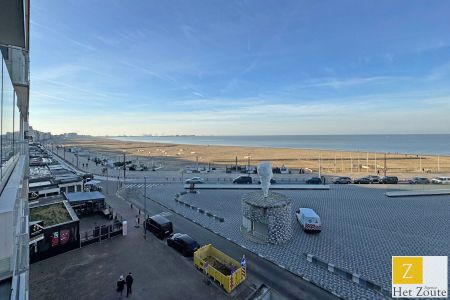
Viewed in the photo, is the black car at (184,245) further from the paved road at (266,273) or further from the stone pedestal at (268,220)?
the stone pedestal at (268,220)

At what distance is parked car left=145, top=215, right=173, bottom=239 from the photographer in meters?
18.1

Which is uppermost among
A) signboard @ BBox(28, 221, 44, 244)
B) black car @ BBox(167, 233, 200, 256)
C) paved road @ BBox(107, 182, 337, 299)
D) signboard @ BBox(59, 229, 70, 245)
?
signboard @ BBox(28, 221, 44, 244)

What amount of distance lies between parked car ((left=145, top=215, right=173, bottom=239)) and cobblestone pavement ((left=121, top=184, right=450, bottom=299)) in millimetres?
3804

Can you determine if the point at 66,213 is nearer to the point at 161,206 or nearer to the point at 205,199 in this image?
the point at 161,206

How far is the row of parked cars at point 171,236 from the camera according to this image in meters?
15.7

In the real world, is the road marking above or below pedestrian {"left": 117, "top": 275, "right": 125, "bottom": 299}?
above

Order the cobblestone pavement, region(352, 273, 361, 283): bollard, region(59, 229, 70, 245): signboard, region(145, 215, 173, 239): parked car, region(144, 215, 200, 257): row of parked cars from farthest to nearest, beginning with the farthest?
1. region(145, 215, 173, 239): parked car
2. region(144, 215, 200, 257): row of parked cars
3. region(59, 229, 70, 245): signboard
4. the cobblestone pavement
5. region(352, 273, 361, 283): bollard

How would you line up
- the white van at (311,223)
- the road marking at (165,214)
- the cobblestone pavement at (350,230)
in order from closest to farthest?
the cobblestone pavement at (350,230) < the white van at (311,223) < the road marking at (165,214)

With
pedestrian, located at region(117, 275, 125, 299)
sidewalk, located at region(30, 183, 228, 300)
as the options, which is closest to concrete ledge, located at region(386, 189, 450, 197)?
sidewalk, located at region(30, 183, 228, 300)

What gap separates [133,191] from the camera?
31984 millimetres

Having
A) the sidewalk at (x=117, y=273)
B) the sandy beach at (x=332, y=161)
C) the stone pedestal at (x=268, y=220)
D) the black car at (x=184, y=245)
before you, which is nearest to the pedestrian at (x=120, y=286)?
the sidewalk at (x=117, y=273)


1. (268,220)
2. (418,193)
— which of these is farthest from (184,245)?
(418,193)

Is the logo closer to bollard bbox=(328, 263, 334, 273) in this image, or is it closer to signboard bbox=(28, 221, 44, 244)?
bollard bbox=(328, 263, 334, 273)

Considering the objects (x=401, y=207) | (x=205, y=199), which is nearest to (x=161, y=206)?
(x=205, y=199)
